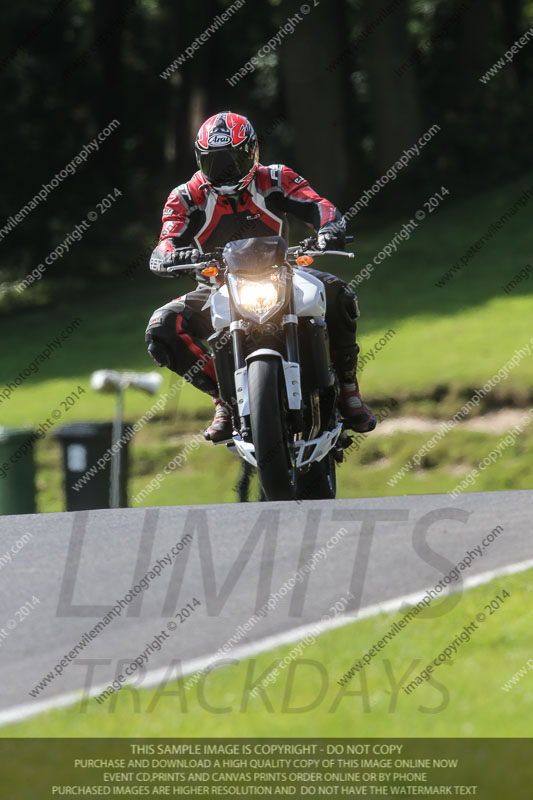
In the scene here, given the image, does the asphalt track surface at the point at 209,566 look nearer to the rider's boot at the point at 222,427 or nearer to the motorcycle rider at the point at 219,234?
the rider's boot at the point at 222,427

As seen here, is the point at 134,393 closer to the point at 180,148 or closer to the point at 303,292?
the point at 180,148

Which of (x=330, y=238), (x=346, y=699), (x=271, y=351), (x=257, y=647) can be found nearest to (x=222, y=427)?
(x=271, y=351)

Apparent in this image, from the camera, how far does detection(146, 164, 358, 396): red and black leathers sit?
827 cm

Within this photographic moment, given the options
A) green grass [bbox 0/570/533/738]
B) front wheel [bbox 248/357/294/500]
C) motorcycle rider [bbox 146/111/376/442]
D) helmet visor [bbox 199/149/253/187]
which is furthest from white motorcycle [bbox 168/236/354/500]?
green grass [bbox 0/570/533/738]

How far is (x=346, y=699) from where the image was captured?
489 centimetres

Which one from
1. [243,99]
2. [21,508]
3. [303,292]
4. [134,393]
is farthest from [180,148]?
[303,292]

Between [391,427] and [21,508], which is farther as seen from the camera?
[391,427]

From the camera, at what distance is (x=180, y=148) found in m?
30.3

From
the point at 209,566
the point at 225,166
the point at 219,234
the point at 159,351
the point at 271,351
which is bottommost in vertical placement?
the point at 209,566

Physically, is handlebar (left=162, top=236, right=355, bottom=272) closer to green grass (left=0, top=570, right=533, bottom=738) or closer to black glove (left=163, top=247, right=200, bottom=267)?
black glove (left=163, top=247, right=200, bottom=267)

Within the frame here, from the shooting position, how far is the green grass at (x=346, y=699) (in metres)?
4.68

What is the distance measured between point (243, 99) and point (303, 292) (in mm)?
25286

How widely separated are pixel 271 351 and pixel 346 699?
3.03 metres

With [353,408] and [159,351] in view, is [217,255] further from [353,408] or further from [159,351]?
[353,408]
